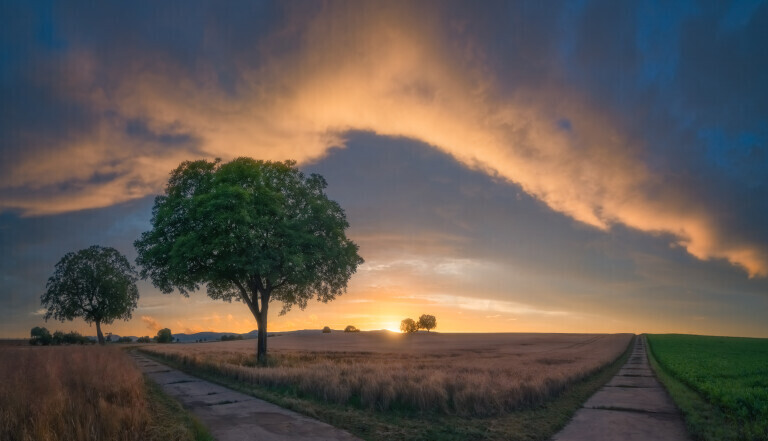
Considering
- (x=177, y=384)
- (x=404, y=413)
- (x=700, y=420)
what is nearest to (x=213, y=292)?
(x=177, y=384)

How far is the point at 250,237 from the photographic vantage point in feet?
83.9

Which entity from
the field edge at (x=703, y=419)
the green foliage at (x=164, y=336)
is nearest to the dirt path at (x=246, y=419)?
the field edge at (x=703, y=419)

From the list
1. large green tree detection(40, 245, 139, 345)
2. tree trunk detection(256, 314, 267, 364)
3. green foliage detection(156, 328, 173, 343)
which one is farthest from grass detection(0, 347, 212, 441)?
green foliage detection(156, 328, 173, 343)

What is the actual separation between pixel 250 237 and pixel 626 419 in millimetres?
21020

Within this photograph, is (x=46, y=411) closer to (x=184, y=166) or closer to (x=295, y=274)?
(x=295, y=274)

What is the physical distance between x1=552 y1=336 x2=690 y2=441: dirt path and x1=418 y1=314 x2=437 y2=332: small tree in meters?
119

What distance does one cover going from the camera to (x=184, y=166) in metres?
30.8

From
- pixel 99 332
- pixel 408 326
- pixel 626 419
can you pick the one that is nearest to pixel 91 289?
pixel 99 332

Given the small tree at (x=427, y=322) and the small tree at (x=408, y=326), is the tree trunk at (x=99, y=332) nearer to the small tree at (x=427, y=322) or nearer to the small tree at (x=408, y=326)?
the small tree at (x=408, y=326)

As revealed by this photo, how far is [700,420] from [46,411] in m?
17.0

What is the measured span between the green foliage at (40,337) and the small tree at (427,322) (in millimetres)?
96543

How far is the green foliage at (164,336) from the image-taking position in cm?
8581

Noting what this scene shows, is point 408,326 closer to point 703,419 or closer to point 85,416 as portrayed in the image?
point 703,419

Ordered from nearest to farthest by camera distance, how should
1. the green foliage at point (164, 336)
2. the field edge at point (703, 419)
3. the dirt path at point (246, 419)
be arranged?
the dirt path at point (246, 419) → the field edge at point (703, 419) → the green foliage at point (164, 336)
